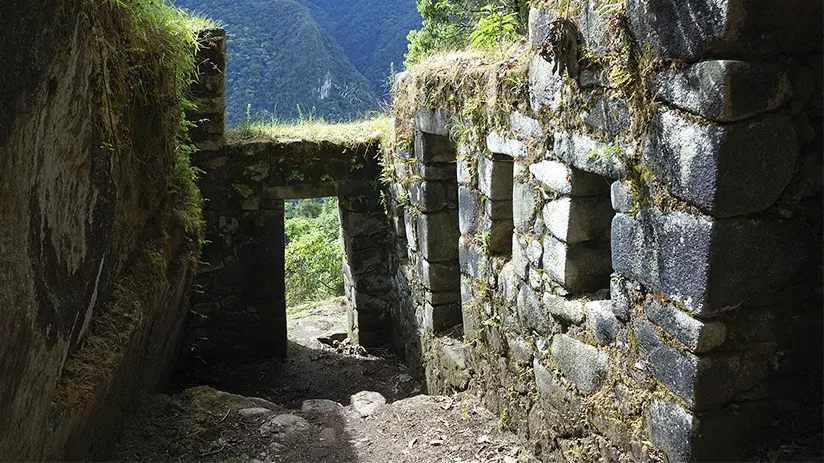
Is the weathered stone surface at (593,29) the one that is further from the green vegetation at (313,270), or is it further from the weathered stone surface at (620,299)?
the green vegetation at (313,270)

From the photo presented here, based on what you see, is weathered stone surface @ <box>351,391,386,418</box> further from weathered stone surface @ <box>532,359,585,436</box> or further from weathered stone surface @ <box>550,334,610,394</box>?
weathered stone surface @ <box>550,334,610,394</box>

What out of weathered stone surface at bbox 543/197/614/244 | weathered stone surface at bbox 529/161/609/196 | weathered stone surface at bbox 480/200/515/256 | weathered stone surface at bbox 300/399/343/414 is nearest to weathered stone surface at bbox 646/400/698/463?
weathered stone surface at bbox 543/197/614/244

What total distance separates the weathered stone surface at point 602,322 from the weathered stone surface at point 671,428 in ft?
1.14

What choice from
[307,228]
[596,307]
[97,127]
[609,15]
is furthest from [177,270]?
[307,228]

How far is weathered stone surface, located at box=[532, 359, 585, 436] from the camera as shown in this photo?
3125mm

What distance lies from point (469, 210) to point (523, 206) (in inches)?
34.6

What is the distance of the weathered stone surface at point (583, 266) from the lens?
314 centimetres

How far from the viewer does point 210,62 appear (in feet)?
19.9

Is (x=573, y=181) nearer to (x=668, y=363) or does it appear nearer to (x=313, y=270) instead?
(x=668, y=363)

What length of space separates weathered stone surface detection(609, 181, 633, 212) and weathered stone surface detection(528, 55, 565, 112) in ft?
1.91

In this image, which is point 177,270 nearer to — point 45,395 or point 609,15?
point 45,395

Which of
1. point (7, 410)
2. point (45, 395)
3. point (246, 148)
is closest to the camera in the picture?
point (7, 410)

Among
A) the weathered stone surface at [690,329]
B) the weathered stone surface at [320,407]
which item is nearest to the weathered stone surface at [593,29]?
the weathered stone surface at [690,329]

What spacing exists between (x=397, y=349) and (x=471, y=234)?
2.69 m
